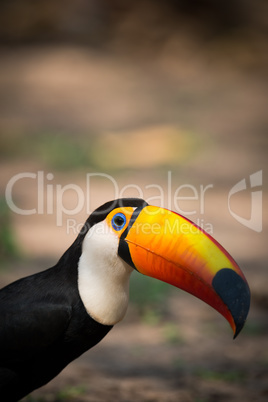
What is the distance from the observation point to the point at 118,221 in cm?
330

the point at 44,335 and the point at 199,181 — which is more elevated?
the point at 199,181

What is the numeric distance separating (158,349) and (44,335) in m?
2.06

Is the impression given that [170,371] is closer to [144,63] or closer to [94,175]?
[94,175]

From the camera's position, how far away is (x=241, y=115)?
11.8 metres

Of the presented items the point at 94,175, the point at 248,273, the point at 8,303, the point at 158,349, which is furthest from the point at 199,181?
the point at 8,303

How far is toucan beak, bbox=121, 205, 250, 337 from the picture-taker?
9.83 ft

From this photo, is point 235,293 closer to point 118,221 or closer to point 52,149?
point 118,221
